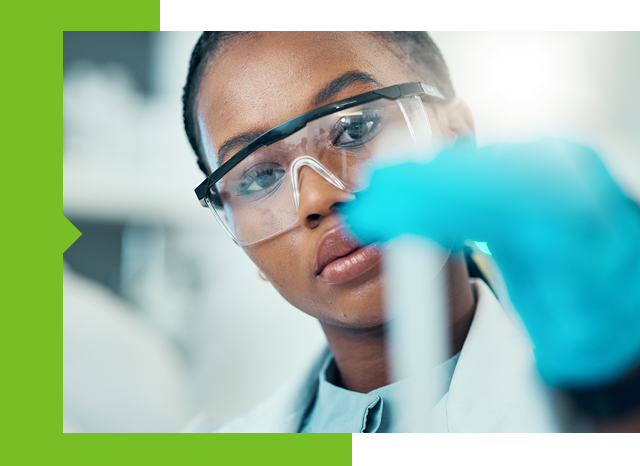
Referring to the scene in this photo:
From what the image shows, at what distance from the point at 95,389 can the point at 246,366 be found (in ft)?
1.25

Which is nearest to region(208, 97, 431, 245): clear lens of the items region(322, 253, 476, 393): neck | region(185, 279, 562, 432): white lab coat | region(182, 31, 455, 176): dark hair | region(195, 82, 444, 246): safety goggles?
region(195, 82, 444, 246): safety goggles

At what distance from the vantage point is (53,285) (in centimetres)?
121

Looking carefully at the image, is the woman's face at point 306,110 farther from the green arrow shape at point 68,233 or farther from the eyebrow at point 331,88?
the green arrow shape at point 68,233

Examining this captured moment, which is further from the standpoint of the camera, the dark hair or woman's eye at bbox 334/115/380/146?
the dark hair

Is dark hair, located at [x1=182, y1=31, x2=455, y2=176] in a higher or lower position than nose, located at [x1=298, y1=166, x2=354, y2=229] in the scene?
higher

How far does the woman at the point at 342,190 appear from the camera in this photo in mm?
984

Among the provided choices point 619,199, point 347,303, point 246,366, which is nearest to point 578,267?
point 619,199

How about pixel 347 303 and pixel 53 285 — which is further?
pixel 53 285

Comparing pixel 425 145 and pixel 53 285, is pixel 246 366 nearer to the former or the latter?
pixel 53 285

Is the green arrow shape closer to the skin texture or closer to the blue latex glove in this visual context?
the skin texture

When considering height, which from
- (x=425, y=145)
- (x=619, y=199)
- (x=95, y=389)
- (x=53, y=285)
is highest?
(x=425, y=145)

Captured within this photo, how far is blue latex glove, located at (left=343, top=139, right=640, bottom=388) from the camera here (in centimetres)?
96

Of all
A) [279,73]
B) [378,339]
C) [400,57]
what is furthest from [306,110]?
[378,339]
